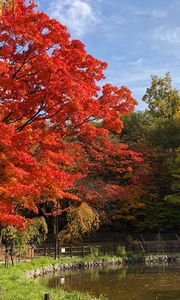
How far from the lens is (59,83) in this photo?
464 inches

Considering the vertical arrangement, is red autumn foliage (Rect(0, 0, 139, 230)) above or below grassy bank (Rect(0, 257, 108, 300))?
above

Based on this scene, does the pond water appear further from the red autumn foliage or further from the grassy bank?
the red autumn foliage

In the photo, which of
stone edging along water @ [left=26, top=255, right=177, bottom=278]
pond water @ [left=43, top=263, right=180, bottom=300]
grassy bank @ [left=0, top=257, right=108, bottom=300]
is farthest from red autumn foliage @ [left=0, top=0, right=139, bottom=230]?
stone edging along water @ [left=26, top=255, right=177, bottom=278]

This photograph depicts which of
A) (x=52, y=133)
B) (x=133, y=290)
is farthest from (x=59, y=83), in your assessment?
(x=133, y=290)

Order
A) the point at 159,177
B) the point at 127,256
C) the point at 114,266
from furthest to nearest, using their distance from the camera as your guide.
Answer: the point at 159,177, the point at 127,256, the point at 114,266

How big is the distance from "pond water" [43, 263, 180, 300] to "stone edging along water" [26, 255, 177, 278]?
937 millimetres

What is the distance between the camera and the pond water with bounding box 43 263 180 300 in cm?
1568

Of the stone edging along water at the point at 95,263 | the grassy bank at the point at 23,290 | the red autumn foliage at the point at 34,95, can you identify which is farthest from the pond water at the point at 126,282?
the red autumn foliage at the point at 34,95

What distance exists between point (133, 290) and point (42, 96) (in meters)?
9.34

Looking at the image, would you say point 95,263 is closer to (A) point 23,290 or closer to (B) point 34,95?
(A) point 23,290

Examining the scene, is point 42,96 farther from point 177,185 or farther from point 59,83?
point 177,185

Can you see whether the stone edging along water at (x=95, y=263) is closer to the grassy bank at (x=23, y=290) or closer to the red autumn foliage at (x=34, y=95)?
the grassy bank at (x=23, y=290)

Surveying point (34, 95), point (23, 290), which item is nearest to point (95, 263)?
point (23, 290)

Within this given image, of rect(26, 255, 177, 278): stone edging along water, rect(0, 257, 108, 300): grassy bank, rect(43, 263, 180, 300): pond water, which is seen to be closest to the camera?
rect(0, 257, 108, 300): grassy bank
